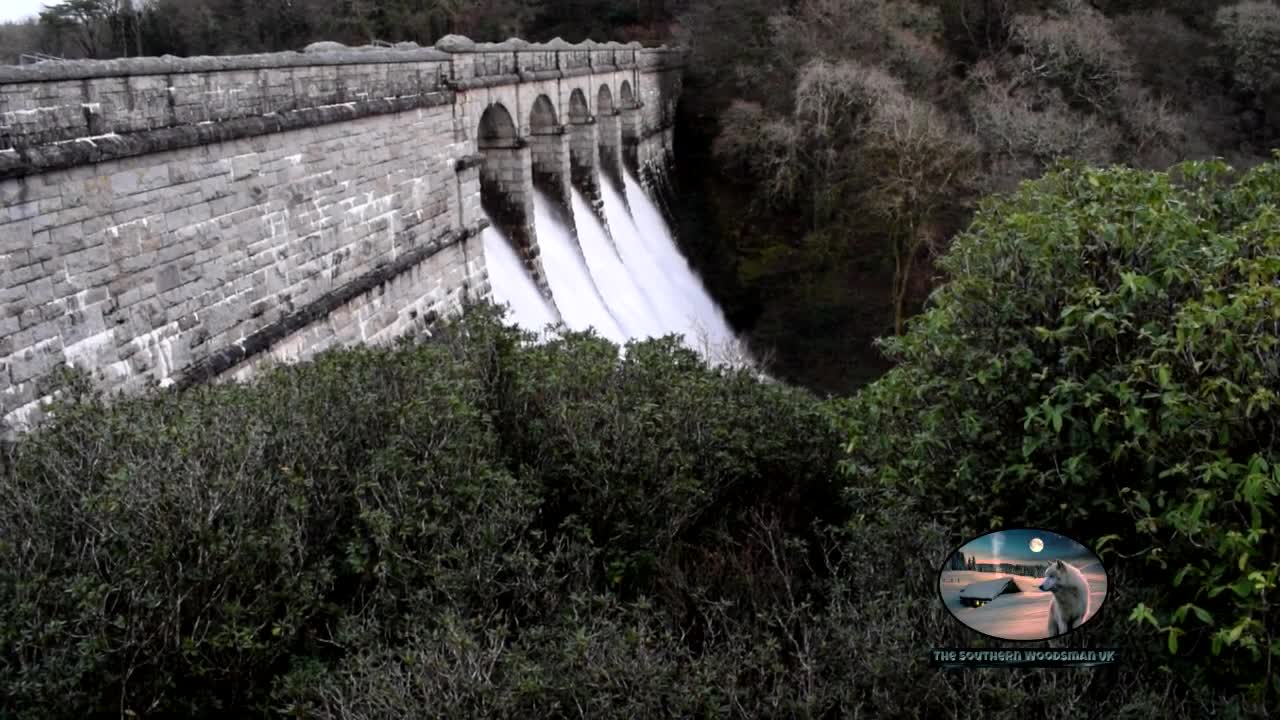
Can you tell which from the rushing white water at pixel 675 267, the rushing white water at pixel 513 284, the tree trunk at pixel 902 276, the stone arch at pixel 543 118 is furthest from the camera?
the rushing white water at pixel 675 267

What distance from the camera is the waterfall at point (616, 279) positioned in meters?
16.8

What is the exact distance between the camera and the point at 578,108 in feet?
74.9

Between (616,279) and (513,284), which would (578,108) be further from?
(513,284)

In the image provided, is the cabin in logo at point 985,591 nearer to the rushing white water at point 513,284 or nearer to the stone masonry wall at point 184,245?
the stone masonry wall at point 184,245

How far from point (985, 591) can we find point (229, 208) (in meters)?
7.51

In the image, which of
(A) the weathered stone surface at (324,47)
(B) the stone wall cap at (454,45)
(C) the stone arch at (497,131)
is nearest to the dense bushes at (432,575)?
(A) the weathered stone surface at (324,47)

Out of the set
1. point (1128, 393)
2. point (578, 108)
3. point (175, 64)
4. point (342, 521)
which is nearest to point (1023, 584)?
point (1128, 393)

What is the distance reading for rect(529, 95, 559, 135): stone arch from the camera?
65.6 feet

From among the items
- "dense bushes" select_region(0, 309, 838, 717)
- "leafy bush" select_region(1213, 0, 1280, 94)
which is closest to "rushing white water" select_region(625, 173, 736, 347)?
"leafy bush" select_region(1213, 0, 1280, 94)

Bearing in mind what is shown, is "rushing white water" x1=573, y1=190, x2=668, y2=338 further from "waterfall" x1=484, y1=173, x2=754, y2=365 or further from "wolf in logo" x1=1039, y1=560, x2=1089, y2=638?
"wolf in logo" x1=1039, y1=560, x2=1089, y2=638

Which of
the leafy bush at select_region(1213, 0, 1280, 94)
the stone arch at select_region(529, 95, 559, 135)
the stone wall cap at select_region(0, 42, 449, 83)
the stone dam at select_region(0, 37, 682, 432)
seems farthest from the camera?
the leafy bush at select_region(1213, 0, 1280, 94)

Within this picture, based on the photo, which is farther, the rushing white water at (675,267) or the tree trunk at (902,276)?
the rushing white water at (675,267)

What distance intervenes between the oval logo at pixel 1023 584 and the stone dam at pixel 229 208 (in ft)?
19.4

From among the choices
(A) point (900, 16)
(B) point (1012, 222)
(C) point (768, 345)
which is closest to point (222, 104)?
(B) point (1012, 222)
